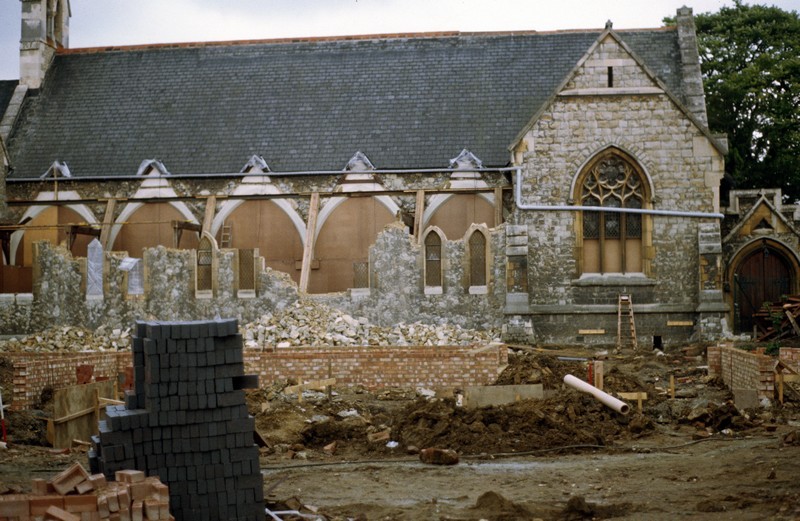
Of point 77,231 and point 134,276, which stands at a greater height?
point 77,231

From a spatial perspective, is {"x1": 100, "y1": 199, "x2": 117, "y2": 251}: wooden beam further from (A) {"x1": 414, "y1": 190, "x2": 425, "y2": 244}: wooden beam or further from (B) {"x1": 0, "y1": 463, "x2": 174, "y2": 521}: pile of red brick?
(B) {"x1": 0, "y1": 463, "x2": 174, "y2": 521}: pile of red brick

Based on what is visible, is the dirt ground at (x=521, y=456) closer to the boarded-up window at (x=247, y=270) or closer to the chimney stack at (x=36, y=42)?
the boarded-up window at (x=247, y=270)

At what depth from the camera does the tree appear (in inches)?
1496

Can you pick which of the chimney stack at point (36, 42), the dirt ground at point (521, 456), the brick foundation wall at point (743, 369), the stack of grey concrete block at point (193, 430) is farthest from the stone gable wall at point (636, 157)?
the chimney stack at point (36, 42)

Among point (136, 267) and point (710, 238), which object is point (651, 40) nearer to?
point (710, 238)

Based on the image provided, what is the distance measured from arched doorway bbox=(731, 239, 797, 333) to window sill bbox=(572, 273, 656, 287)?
9.54ft

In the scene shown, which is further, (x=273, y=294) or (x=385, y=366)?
(x=273, y=294)

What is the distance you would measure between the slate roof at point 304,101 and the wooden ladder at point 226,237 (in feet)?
5.68

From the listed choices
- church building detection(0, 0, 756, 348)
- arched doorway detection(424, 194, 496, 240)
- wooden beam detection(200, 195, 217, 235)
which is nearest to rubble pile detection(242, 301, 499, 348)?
church building detection(0, 0, 756, 348)

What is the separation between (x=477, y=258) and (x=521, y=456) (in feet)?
40.7

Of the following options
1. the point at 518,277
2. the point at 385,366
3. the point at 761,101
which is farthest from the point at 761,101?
the point at 385,366

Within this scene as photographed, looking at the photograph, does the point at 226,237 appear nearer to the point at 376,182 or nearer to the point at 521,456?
the point at 376,182

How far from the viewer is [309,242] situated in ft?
91.6

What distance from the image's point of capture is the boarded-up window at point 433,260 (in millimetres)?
26656
